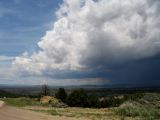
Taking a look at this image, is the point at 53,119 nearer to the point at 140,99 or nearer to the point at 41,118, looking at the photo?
the point at 41,118

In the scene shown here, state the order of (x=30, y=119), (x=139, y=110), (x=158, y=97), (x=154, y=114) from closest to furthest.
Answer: (x=30, y=119)
(x=154, y=114)
(x=139, y=110)
(x=158, y=97)

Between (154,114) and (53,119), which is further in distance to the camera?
(154,114)

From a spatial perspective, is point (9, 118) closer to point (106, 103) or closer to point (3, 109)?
point (3, 109)

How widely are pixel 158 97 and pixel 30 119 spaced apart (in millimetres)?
31143

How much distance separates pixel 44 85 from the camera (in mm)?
90562

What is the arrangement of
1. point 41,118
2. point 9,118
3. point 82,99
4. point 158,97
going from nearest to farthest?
point 9,118
point 41,118
point 158,97
point 82,99

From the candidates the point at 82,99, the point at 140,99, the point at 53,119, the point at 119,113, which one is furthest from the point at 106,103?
the point at 53,119

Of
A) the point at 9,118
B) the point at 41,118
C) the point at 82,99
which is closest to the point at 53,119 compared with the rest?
the point at 41,118

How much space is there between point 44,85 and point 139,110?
184 feet

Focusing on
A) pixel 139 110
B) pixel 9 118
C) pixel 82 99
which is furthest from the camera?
pixel 82 99

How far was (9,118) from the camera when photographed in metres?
21.9

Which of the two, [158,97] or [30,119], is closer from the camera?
[30,119]

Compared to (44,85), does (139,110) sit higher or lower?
lower

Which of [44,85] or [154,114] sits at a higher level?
[44,85]
